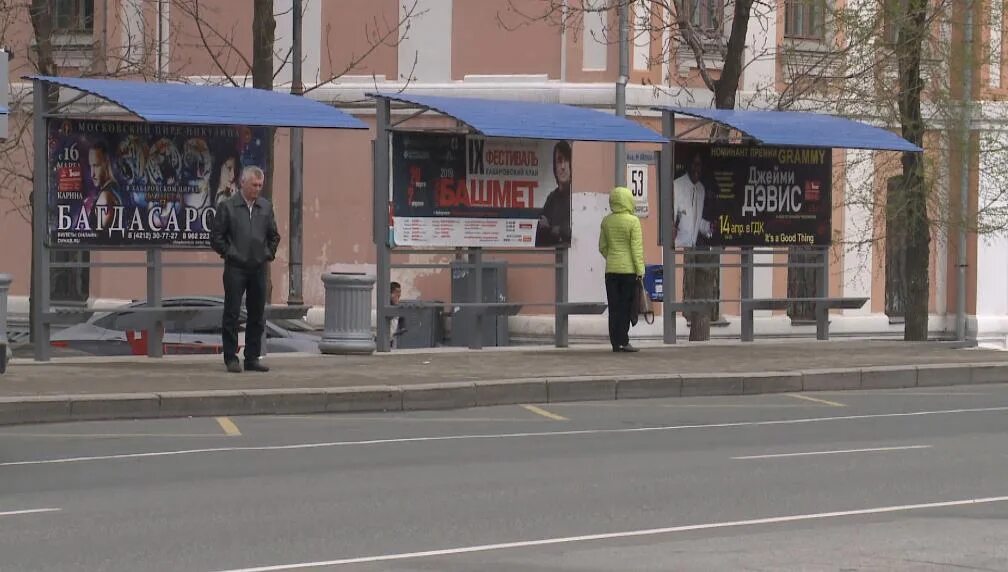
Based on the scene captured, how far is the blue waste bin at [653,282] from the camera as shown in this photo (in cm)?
2725

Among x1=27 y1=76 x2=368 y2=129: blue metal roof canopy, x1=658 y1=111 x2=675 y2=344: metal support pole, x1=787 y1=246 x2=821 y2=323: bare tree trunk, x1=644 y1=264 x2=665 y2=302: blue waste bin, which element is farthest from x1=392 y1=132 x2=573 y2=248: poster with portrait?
x1=787 y1=246 x2=821 y2=323: bare tree trunk

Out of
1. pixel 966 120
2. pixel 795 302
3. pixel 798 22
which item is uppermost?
pixel 798 22

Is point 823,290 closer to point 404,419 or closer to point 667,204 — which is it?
point 667,204

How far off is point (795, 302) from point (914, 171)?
3847 mm

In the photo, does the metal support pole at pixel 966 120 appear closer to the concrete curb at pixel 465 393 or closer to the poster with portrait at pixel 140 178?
the concrete curb at pixel 465 393

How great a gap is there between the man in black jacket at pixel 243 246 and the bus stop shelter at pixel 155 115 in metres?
0.76

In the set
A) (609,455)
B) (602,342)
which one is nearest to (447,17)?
(602,342)

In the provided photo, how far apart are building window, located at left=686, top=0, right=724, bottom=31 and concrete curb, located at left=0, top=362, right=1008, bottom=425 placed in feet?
29.4

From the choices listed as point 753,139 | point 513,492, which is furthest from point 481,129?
point 513,492

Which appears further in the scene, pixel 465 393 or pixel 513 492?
pixel 465 393

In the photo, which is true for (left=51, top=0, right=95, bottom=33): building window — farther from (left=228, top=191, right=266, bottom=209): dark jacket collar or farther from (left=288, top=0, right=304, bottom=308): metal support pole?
(left=228, top=191, right=266, bottom=209): dark jacket collar

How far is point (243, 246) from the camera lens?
16.6m

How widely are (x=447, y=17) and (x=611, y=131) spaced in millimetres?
10268

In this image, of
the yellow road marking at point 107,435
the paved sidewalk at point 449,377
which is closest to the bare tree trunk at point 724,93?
the paved sidewalk at point 449,377
